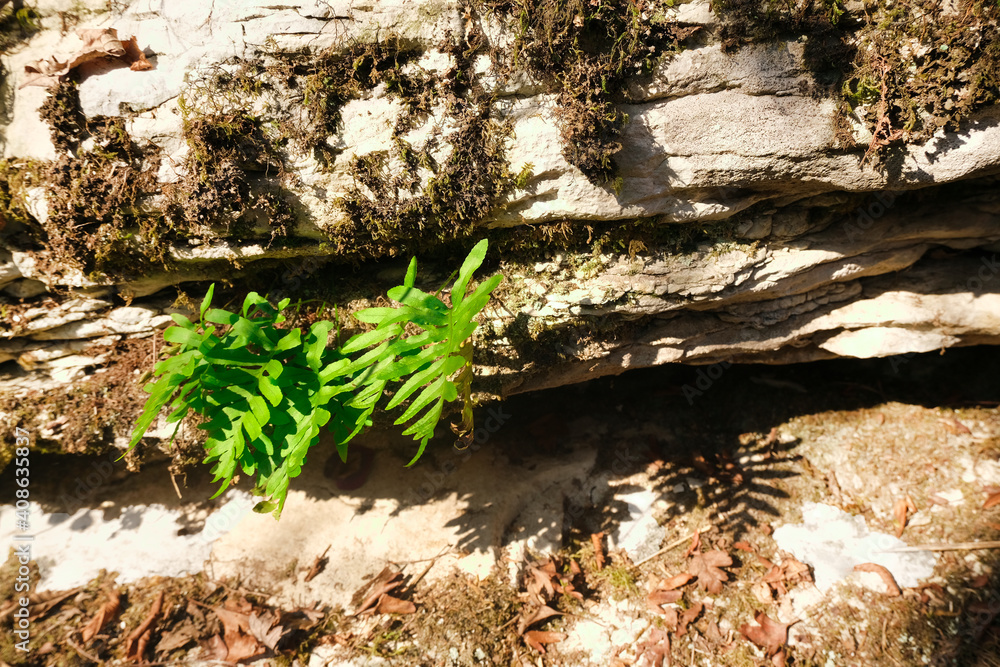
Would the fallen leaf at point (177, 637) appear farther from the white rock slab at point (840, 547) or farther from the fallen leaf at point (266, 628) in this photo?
the white rock slab at point (840, 547)

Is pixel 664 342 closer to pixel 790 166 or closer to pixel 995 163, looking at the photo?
pixel 790 166

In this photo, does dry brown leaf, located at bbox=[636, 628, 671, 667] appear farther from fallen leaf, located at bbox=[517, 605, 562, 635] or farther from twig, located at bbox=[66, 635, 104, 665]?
twig, located at bbox=[66, 635, 104, 665]

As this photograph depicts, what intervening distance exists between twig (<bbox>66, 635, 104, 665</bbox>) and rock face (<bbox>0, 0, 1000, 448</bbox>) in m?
2.87

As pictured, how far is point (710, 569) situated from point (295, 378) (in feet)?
11.9

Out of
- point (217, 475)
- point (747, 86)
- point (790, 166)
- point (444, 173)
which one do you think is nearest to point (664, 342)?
point (790, 166)

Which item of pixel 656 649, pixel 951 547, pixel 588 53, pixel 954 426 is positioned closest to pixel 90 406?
pixel 588 53

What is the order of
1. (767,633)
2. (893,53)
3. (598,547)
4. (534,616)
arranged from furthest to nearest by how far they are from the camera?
(598,547) < (534,616) < (767,633) < (893,53)

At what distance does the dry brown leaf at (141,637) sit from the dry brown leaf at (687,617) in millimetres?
4217

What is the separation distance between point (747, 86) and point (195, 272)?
13.2 ft

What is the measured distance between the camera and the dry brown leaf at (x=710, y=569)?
416 centimetres

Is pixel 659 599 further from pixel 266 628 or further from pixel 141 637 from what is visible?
pixel 141 637

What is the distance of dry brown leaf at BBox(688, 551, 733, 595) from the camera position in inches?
164

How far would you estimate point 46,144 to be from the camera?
3.40 meters

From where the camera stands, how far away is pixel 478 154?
3316 millimetres
